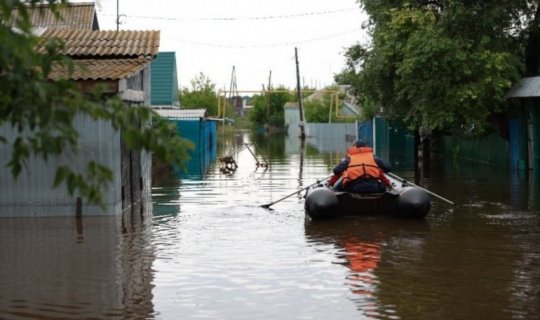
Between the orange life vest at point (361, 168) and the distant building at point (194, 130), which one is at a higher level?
the distant building at point (194, 130)

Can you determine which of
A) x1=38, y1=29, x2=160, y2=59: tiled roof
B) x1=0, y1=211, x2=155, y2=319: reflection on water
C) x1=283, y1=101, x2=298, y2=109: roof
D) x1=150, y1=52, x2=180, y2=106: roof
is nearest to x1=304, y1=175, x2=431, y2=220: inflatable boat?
x1=0, y1=211, x2=155, y2=319: reflection on water

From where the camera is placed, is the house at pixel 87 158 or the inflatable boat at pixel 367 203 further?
the inflatable boat at pixel 367 203

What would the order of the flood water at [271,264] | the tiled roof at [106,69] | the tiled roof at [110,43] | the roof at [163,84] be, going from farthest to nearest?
1. the roof at [163,84]
2. the tiled roof at [110,43]
3. the tiled roof at [106,69]
4. the flood water at [271,264]

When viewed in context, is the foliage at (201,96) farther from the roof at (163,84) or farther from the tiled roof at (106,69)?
the tiled roof at (106,69)

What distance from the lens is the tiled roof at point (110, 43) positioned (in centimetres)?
1697

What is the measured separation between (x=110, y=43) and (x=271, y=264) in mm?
8838

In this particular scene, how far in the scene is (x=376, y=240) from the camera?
13.3 m

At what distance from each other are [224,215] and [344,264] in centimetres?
600

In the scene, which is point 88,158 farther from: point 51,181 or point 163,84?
point 163,84

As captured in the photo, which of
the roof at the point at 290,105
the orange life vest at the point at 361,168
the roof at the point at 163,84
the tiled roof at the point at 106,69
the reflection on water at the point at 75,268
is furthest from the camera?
the roof at the point at 290,105

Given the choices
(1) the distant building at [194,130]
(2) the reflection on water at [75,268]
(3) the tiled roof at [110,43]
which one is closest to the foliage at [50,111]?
(2) the reflection on water at [75,268]

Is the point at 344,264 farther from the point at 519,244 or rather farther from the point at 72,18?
the point at 72,18

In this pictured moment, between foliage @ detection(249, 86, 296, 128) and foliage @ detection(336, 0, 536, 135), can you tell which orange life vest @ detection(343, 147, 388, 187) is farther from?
foliage @ detection(249, 86, 296, 128)

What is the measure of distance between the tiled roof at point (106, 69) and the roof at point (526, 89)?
1300 cm
